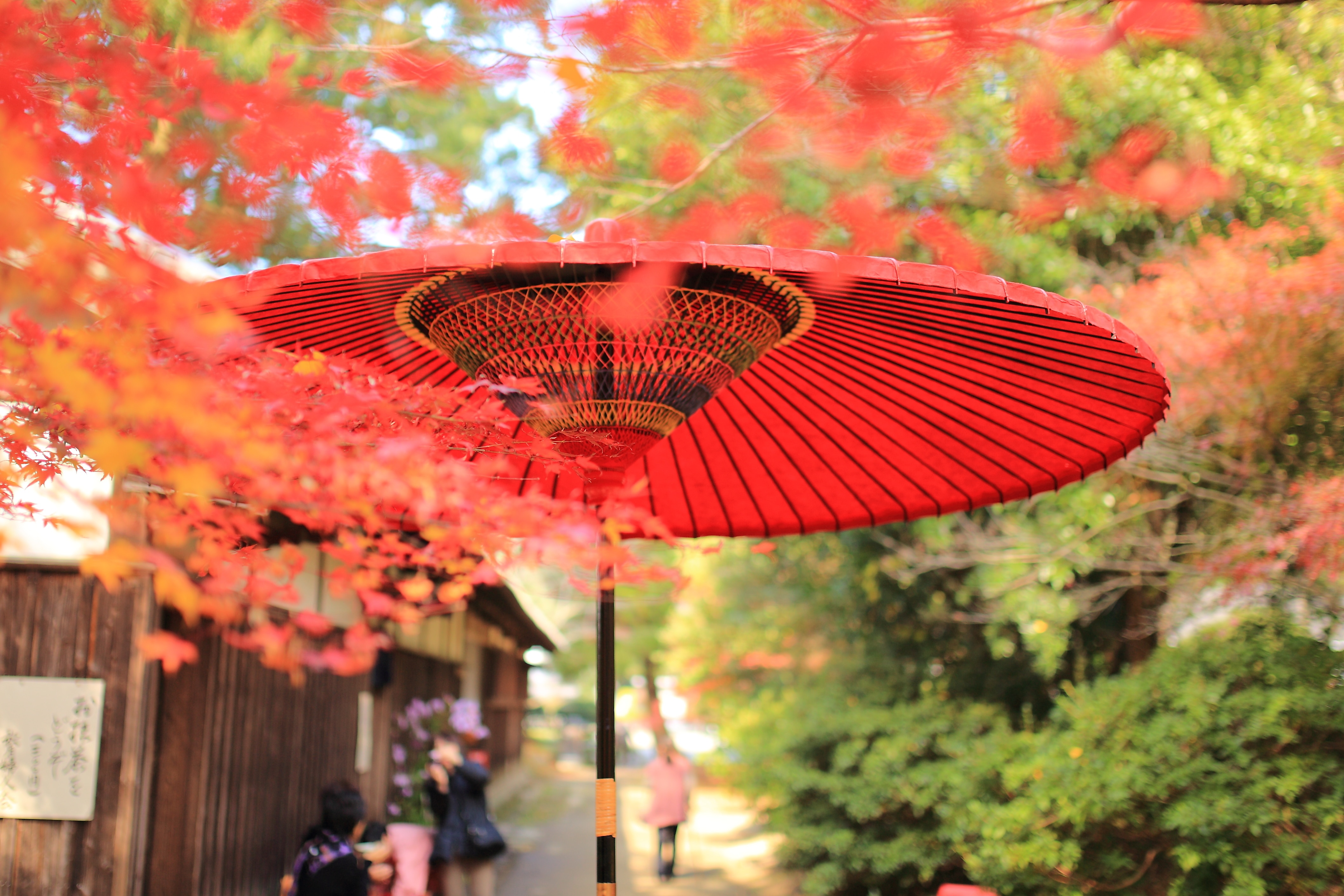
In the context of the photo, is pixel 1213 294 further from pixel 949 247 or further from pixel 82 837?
pixel 82 837

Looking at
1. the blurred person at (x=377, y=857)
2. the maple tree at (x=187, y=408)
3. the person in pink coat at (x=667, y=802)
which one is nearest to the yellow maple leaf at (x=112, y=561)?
the maple tree at (x=187, y=408)

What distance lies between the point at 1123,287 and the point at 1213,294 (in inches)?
46.8

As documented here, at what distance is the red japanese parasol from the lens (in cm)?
204

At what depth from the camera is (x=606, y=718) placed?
255cm

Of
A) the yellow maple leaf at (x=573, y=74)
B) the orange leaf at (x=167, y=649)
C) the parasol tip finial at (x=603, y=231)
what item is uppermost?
the yellow maple leaf at (x=573, y=74)

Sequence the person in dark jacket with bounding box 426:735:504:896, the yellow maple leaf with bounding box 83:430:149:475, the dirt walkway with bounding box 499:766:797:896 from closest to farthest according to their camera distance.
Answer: the yellow maple leaf with bounding box 83:430:149:475 → the person in dark jacket with bounding box 426:735:504:896 → the dirt walkway with bounding box 499:766:797:896

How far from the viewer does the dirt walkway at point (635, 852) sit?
31.1 feet

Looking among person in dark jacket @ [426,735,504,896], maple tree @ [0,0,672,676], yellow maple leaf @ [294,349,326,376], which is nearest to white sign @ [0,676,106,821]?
maple tree @ [0,0,672,676]

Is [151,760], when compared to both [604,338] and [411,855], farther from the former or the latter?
[604,338]

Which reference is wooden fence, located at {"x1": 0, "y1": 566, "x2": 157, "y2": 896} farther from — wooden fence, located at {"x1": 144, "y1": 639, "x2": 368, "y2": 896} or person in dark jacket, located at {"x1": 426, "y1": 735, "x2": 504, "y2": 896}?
person in dark jacket, located at {"x1": 426, "y1": 735, "x2": 504, "y2": 896}

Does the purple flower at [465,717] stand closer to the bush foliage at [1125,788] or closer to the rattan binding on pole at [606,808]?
the bush foliage at [1125,788]

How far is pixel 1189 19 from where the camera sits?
5434 millimetres

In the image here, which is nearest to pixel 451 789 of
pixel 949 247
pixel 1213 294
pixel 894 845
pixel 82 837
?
pixel 82 837

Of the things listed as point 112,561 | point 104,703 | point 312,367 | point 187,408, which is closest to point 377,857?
point 104,703
